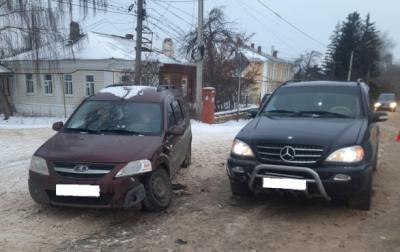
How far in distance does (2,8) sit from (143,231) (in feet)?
62.5

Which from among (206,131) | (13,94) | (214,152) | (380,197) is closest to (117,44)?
(13,94)

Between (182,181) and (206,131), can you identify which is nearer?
(182,181)

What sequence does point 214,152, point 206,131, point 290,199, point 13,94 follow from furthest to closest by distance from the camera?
point 13,94
point 206,131
point 214,152
point 290,199

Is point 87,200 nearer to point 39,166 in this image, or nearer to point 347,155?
point 39,166

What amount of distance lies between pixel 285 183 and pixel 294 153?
1.21 feet

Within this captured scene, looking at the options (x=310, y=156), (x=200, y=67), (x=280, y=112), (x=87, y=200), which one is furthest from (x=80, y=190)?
(x=200, y=67)

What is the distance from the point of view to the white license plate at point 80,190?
4684mm

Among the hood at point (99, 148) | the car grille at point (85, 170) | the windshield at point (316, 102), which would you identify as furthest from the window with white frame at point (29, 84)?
the car grille at point (85, 170)

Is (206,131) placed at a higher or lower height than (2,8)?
lower

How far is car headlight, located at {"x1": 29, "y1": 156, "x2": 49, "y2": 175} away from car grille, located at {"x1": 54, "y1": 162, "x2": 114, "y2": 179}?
204 millimetres

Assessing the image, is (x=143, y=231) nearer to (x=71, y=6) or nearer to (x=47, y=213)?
(x=47, y=213)

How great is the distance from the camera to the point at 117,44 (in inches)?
1120

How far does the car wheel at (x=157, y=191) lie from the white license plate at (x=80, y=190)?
2.07 ft

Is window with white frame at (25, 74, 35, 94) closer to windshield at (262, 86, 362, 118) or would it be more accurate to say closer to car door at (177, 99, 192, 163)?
car door at (177, 99, 192, 163)
